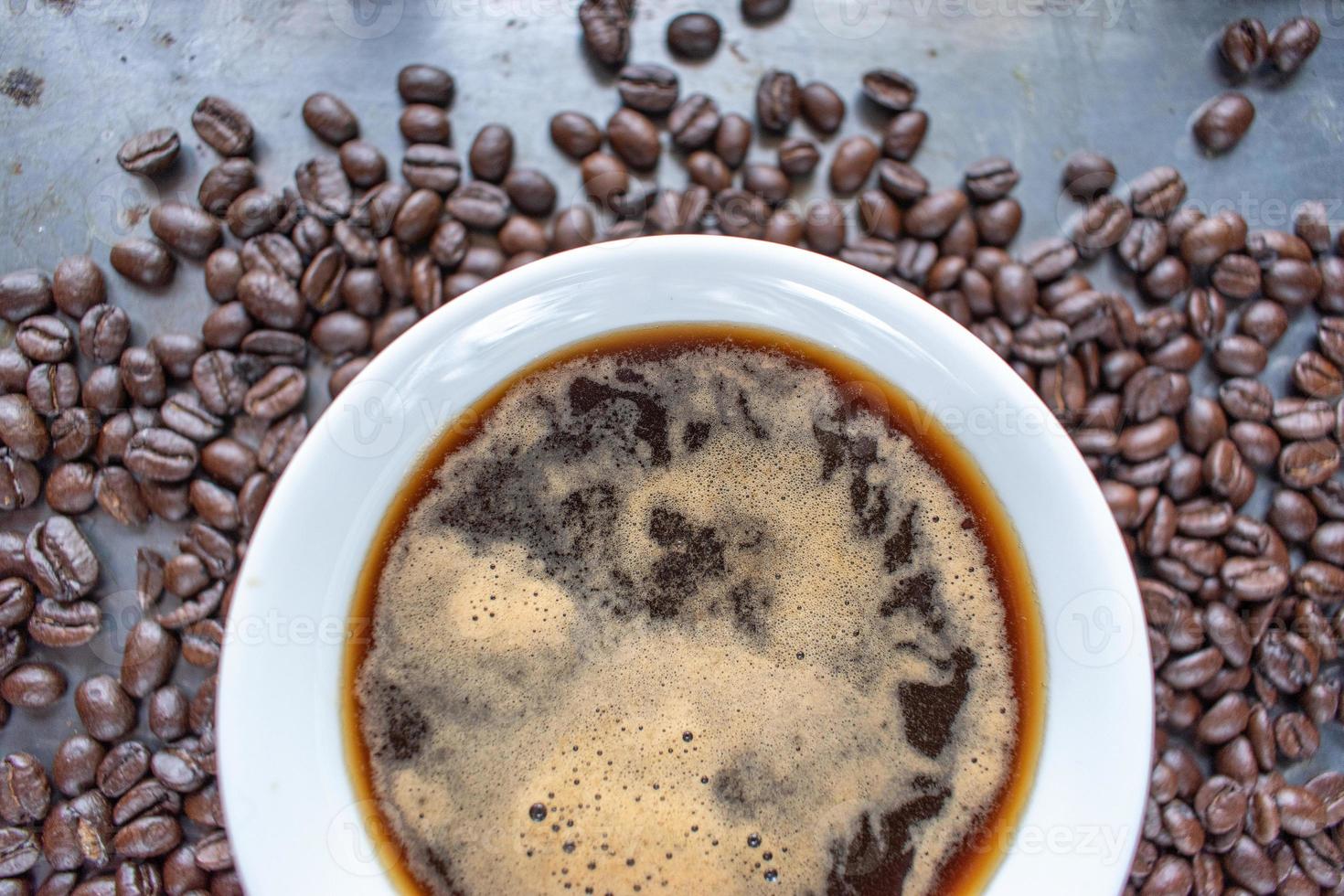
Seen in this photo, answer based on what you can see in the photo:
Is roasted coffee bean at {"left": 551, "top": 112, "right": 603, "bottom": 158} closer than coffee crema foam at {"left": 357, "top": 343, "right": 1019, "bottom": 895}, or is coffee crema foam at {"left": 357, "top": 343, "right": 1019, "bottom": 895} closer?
coffee crema foam at {"left": 357, "top": 343, "right": 1019, "bottom": 895}

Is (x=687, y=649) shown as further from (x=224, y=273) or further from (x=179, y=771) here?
(x=224, y=273)

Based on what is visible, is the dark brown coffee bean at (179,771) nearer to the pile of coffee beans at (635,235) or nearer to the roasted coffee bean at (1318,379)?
the pile of coffee beans at (635,235)

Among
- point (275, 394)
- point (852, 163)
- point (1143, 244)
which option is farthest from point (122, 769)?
point (1143, 244)

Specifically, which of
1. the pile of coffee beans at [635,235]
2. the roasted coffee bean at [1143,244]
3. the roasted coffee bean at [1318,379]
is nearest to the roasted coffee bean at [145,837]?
the pile of coffee beans at [635,235]

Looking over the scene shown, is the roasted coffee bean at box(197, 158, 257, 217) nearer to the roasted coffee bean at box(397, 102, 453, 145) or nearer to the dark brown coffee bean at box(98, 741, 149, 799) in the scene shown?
the roasted coffee bean at box(397, 102, 453, 145)
